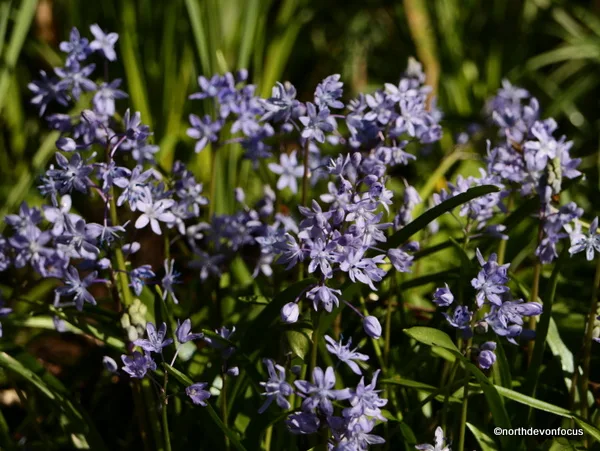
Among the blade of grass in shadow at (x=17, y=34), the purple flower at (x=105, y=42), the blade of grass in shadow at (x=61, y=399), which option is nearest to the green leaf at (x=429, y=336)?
the blade of grass in shadow at (x=61, y=399)

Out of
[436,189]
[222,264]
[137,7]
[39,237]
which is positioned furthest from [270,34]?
[39,237]

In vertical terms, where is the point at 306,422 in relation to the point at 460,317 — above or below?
below

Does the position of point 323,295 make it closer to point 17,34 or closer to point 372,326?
point 372,326

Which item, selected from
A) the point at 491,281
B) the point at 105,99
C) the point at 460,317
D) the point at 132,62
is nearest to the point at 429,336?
the point at 460,317

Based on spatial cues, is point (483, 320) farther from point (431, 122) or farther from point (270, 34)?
point (270, 34)

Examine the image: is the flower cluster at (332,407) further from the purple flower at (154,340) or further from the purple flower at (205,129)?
Answer: the purple flower at (205,129)

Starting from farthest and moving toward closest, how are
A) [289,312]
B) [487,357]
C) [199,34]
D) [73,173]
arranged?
[199,34], [73,173], [487,357], [289,312]
